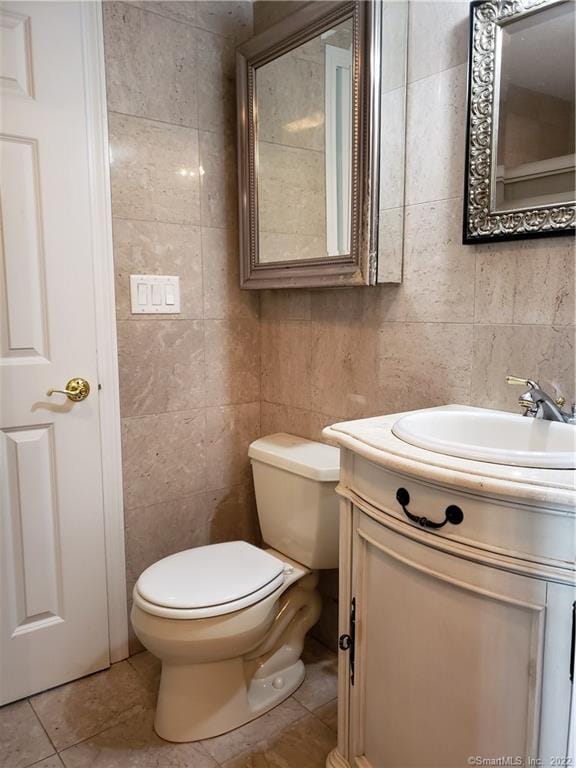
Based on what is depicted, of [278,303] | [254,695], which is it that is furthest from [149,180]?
[254,695]

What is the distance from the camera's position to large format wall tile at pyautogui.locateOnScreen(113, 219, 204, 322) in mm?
1727

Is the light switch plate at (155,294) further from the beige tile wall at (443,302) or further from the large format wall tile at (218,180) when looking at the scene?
the beige tile wall at (443,302)

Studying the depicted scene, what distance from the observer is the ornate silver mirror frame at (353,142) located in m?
1.43

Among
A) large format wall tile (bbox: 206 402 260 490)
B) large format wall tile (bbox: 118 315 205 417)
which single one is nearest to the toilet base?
large format wall tile (bbox: 206 402 260 490)

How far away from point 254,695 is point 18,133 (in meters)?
1.72

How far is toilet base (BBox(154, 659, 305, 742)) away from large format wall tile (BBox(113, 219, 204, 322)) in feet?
3.47

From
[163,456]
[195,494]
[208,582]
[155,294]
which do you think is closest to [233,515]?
[195,494]

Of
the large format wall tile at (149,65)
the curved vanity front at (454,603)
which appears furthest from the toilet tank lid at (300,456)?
the large format wall tile at (149,65)

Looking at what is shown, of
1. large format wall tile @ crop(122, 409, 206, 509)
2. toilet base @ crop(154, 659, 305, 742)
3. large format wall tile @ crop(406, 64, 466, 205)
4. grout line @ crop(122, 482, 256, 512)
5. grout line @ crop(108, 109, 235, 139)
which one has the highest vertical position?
grout line @ crop(108, 109, 235, 139)

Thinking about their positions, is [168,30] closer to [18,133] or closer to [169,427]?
[18,133]

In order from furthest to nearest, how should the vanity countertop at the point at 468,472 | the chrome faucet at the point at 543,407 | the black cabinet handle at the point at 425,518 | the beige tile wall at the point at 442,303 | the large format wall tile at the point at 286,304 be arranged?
1. the large format wall tile at the point at 286,304
2. the beige tile wall at the point at 442,303
3. the chrome faucet at the point at 543,407
4. the black cabinet handle at the point at 425,518
5. the vanity countertop at the point at 468,472

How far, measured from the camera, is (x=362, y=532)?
1.16 meters

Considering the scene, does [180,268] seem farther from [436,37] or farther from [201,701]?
[201,701]

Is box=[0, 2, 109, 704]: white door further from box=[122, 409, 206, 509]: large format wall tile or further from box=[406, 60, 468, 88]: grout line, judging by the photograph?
box=[406, 60, 468, 88]: grout line
